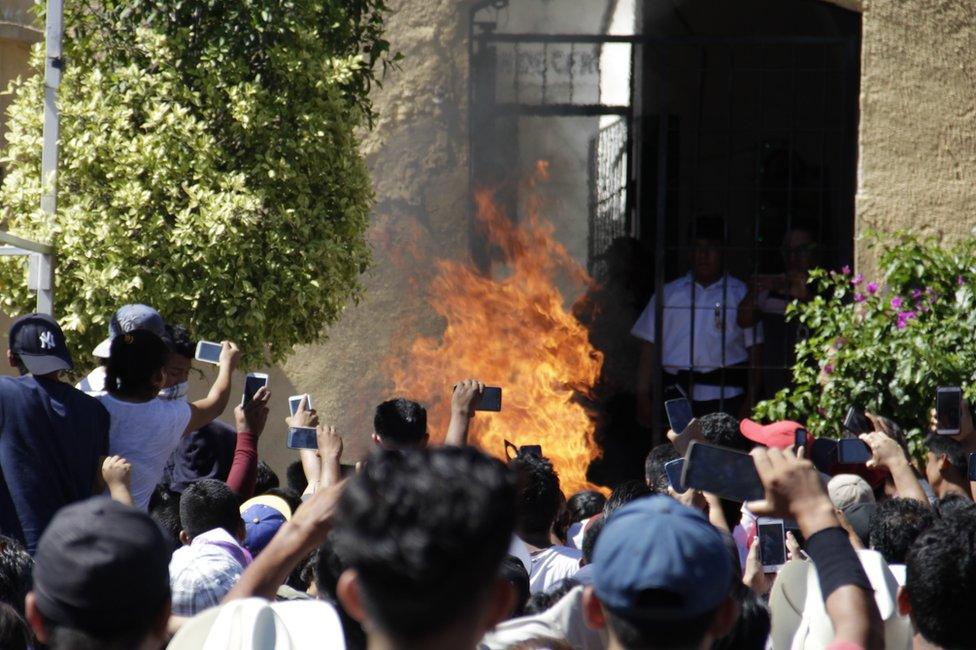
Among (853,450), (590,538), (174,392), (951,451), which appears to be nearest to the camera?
(590,538)

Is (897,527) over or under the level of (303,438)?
under

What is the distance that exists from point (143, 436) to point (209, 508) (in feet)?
2.15

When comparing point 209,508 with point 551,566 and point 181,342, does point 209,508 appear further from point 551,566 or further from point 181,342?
point 181,342

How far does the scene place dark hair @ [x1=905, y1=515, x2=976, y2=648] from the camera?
2871 mm

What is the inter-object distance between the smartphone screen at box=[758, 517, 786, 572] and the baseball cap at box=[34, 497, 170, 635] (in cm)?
232

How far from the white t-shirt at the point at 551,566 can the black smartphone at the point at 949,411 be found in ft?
7.84

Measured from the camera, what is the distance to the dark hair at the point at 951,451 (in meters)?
6.29

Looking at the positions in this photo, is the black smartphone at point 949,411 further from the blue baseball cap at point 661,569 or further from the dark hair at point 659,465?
the blue baseball cap at point 661,569

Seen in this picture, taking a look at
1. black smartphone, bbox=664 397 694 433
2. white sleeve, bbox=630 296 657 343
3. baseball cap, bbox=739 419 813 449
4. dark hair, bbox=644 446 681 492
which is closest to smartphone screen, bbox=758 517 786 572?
black smartphone, bbox=664 397 694 433

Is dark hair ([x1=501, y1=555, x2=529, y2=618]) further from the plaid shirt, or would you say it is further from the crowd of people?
the plaid shirt

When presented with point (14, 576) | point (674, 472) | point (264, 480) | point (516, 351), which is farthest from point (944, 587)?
point (516, 351)

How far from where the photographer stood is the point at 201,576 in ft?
12.8

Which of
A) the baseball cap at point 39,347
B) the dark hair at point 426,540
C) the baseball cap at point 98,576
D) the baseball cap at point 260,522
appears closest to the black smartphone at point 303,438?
the baseball cap at point 260,522

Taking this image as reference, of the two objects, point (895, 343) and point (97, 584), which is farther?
point (895, 343)
